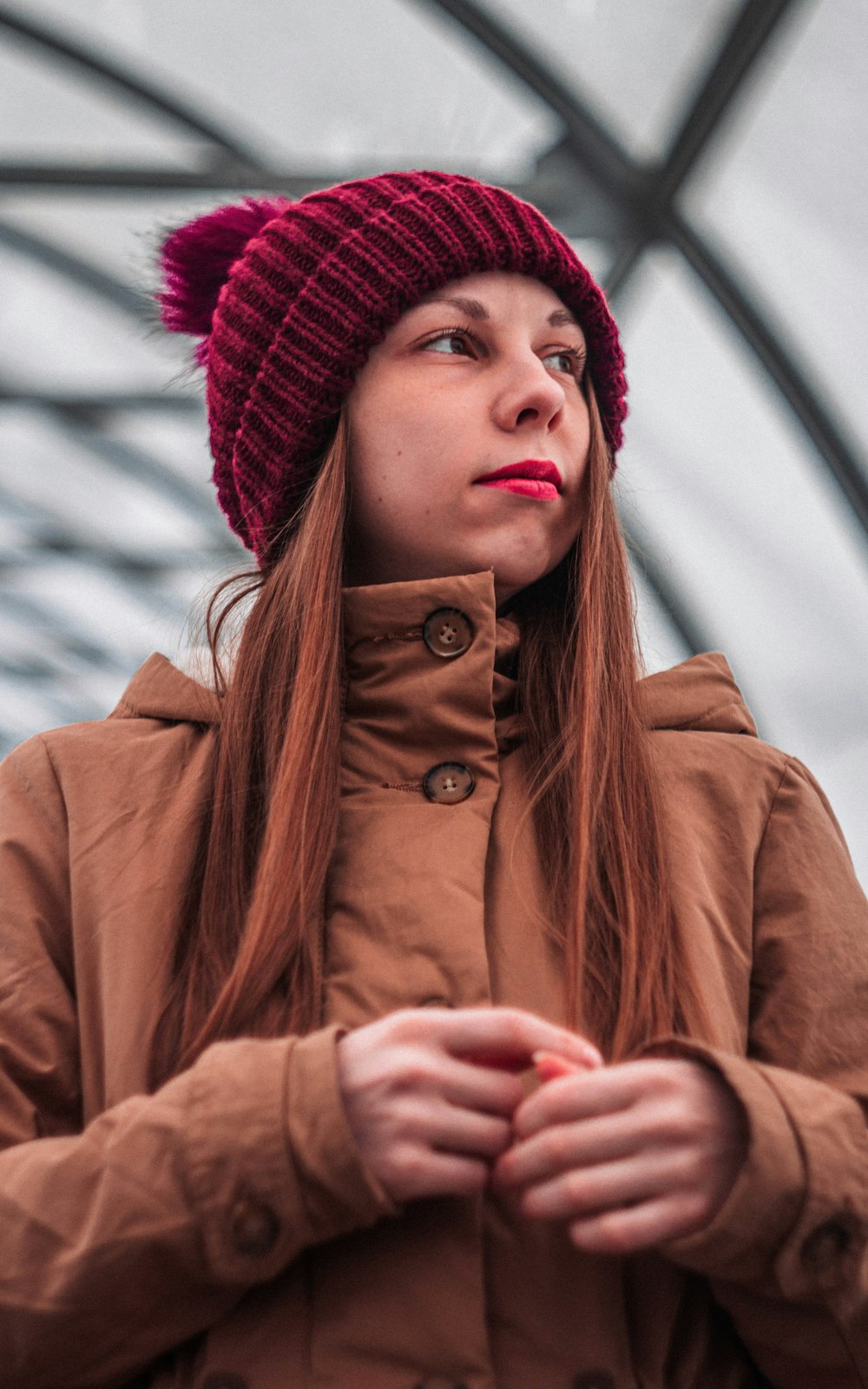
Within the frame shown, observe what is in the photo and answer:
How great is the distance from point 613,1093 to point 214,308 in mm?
2145

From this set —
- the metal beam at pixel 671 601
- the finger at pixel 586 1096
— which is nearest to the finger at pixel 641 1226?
the finger at pixel 586 1096

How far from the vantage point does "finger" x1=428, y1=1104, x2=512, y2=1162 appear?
1.65m

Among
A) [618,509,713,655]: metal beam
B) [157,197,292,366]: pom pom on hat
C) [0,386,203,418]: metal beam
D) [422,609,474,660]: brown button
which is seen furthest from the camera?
[0,386,203,418]: metal beam

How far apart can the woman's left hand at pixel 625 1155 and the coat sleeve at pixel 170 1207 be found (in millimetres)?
189

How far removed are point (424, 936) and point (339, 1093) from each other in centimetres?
40

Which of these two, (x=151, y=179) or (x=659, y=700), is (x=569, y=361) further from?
(x=151, y=179)

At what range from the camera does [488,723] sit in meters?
2.29

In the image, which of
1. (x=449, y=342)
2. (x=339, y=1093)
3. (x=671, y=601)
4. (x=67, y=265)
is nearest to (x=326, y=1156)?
(x=339, y=1093)

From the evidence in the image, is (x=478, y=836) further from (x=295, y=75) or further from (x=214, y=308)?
(x=295, y=75)

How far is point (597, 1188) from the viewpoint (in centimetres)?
161

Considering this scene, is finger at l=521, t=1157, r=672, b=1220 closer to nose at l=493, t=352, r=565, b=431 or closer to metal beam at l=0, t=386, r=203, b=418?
nose at l=493, t=352, r=565, b=431

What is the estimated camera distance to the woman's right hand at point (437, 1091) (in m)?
1.65

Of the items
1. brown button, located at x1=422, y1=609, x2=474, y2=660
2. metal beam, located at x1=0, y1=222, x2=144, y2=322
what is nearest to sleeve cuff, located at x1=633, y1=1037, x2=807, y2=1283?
brown button, located at x1=422, y1=609, x2=474, y2=660

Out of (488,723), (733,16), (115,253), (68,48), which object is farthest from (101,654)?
(488,723)
